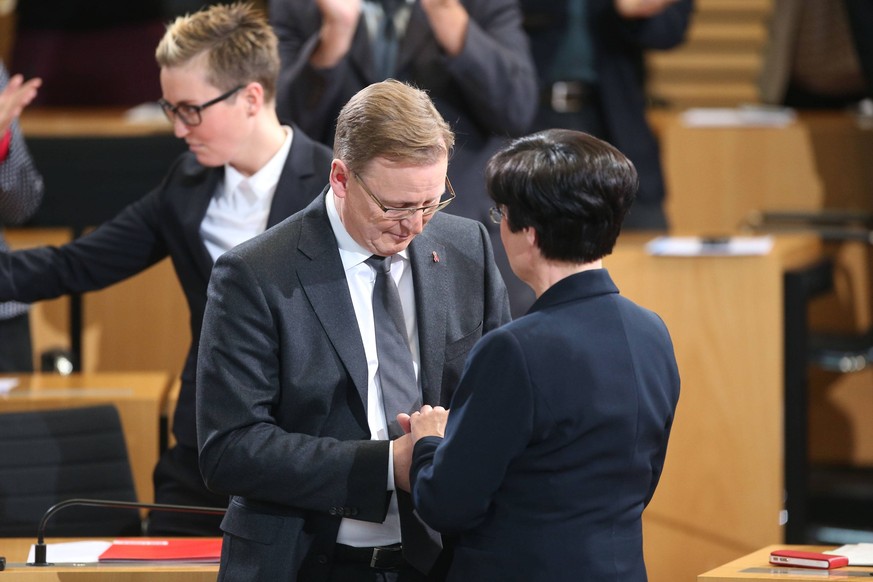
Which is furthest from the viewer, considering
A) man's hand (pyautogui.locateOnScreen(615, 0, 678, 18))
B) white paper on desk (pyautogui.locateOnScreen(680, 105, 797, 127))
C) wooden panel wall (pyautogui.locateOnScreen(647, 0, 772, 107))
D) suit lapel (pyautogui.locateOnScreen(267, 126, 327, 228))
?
wooden panel wall (pyautogui.locateOnScreen(647, 0, 772, 107))

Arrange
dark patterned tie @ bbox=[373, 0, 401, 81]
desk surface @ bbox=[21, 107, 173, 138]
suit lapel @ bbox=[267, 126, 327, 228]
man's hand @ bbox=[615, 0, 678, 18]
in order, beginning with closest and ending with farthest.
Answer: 1. suit lapel @ bbox=[267, 126, 327, 228]
2. dark patterned tie @ bbox=[373, 0, 401, 81]
3. man's hand @ bbox=[615, 0, 678, 18]
4. desk surface @ bbox=[21, 107, 173, 138]

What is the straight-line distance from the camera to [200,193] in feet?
10.8

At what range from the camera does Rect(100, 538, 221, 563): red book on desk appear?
107 inches

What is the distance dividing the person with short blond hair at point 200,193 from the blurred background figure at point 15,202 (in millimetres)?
473

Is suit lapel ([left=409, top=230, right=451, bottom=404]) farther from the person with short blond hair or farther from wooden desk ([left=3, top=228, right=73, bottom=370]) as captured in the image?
wooden desk ([left=3, top=228, right=73, bottom=370])

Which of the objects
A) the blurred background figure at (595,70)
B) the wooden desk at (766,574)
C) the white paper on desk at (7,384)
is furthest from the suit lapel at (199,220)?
the blurred background figure at (595,70)

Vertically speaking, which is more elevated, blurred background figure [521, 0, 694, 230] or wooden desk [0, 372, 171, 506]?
blurred background figure [521, 0, 694, 230]

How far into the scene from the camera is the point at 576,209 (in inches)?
84.4

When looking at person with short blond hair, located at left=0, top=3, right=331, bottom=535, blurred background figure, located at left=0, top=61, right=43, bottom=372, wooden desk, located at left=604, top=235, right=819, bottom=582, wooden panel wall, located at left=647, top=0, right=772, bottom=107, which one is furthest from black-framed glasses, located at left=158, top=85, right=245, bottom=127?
wooden panel wall, located at left=647, top=0, right=772, bottom=107

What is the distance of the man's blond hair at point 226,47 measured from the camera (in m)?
3.23

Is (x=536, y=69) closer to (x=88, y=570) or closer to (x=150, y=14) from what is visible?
(x=150, y=14)

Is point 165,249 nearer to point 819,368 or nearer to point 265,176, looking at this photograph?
point 265,176

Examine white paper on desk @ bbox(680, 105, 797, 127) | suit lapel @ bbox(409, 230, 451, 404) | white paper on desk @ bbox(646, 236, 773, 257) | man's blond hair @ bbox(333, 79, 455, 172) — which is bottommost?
white paper on desk @ bbox(646, 236, 773, 257)

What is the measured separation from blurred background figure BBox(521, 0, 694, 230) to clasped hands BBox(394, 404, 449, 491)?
8.27 ft
